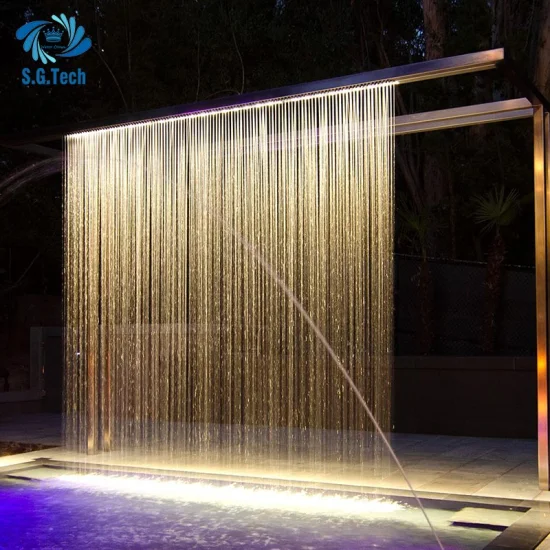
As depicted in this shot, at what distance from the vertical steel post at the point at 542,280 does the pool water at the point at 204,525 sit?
1.01 meters

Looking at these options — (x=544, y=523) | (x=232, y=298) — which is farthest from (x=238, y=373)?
(x=544, y=523)

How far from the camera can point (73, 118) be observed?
63.0 feet

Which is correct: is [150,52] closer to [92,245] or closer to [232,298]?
[232,298]

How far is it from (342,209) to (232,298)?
3379mm

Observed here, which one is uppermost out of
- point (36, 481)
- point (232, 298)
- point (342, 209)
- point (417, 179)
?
point (417, 179)

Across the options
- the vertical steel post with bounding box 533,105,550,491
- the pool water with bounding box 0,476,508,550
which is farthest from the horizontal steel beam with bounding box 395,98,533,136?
the pool water with bounding box 0,476,508,550

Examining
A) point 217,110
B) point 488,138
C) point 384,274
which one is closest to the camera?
point 217,110

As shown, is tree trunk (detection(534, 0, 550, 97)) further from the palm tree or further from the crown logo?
the crown logo

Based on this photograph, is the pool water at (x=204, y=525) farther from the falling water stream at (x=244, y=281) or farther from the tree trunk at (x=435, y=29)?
the tree trunk at (x=435, y=29)

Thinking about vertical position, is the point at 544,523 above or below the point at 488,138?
below

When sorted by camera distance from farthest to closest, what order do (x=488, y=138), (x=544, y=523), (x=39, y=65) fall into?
(x=39, y=65) < (x=488, y=138) < (x=544, y=523)

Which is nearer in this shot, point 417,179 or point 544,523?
point 544,523

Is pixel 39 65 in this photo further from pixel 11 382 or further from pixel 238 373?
pixel 238 373

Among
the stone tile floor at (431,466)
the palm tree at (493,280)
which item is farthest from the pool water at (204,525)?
the palm tree at (493,280)
